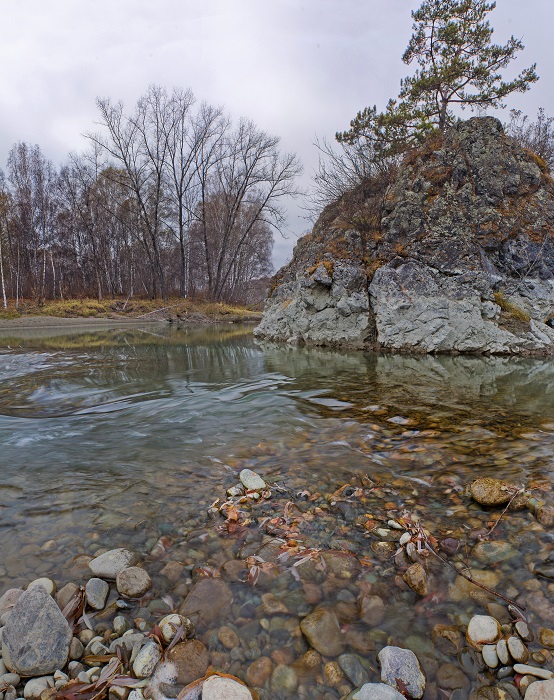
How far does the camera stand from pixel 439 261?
1210 cm

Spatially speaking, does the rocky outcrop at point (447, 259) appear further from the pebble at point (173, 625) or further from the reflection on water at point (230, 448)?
the pebble at point (173, 625)

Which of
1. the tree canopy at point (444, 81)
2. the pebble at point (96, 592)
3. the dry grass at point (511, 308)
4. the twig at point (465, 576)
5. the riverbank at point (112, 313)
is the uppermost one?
the tree canopy at point (444, 81)

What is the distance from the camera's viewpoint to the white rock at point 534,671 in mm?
1426

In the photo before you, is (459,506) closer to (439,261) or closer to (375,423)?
(375,423)

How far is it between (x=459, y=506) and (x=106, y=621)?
2.37 meters

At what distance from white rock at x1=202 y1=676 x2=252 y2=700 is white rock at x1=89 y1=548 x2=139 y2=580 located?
2.92 ft

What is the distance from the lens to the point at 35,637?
1.58 meters

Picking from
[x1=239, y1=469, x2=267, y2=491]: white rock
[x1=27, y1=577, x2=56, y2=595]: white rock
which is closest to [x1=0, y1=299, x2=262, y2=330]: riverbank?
[x1=239, y1=469, x2=267, y2=491]: white rock

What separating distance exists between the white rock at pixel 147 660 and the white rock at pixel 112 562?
571 mm

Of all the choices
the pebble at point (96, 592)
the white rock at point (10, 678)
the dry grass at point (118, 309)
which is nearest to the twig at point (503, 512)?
the pebble at point (96, 592)

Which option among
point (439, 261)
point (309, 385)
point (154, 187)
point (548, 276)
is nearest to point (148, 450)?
point (309, 385)

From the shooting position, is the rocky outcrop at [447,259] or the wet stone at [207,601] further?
the rocky outcrop at [447,259]

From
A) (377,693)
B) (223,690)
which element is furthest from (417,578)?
(223,690)

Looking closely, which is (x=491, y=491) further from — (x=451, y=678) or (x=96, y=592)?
(x=96, y=592)
